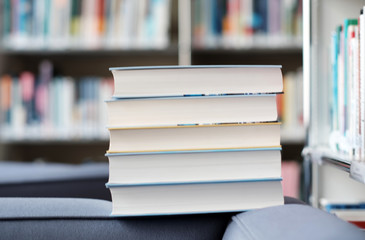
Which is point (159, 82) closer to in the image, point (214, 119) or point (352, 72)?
point (214, 119)

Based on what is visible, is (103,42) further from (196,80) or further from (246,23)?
(196,80)

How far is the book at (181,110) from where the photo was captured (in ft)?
1.98

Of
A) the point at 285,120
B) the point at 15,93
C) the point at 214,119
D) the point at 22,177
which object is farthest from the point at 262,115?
the point at 15,93

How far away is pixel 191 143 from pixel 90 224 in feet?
0.56

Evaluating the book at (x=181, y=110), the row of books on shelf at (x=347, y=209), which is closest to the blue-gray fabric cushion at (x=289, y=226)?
the book at (x=181, y=110)

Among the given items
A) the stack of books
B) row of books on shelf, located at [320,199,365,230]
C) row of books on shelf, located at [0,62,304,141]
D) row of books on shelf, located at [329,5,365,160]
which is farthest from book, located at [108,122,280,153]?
row of books on shelf, located at [0,62,304,141]

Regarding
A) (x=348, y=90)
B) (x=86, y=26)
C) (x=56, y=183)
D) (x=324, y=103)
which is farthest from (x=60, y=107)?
(x=348, y=90)

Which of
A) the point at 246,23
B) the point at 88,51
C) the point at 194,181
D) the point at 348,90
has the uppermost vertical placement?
the point at 246,23

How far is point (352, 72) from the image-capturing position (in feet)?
2.52

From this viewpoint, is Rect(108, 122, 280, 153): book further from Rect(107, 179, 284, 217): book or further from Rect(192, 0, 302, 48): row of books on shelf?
Rect(192, 0, 302, 48): row of books on shelf

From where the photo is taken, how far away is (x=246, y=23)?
6.82 feet

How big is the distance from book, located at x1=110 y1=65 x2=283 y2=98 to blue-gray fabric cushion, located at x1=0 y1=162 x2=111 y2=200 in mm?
364

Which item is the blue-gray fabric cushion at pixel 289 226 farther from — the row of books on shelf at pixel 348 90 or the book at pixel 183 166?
the row of books on shelf at pixel 348 90

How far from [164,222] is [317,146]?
470mm
